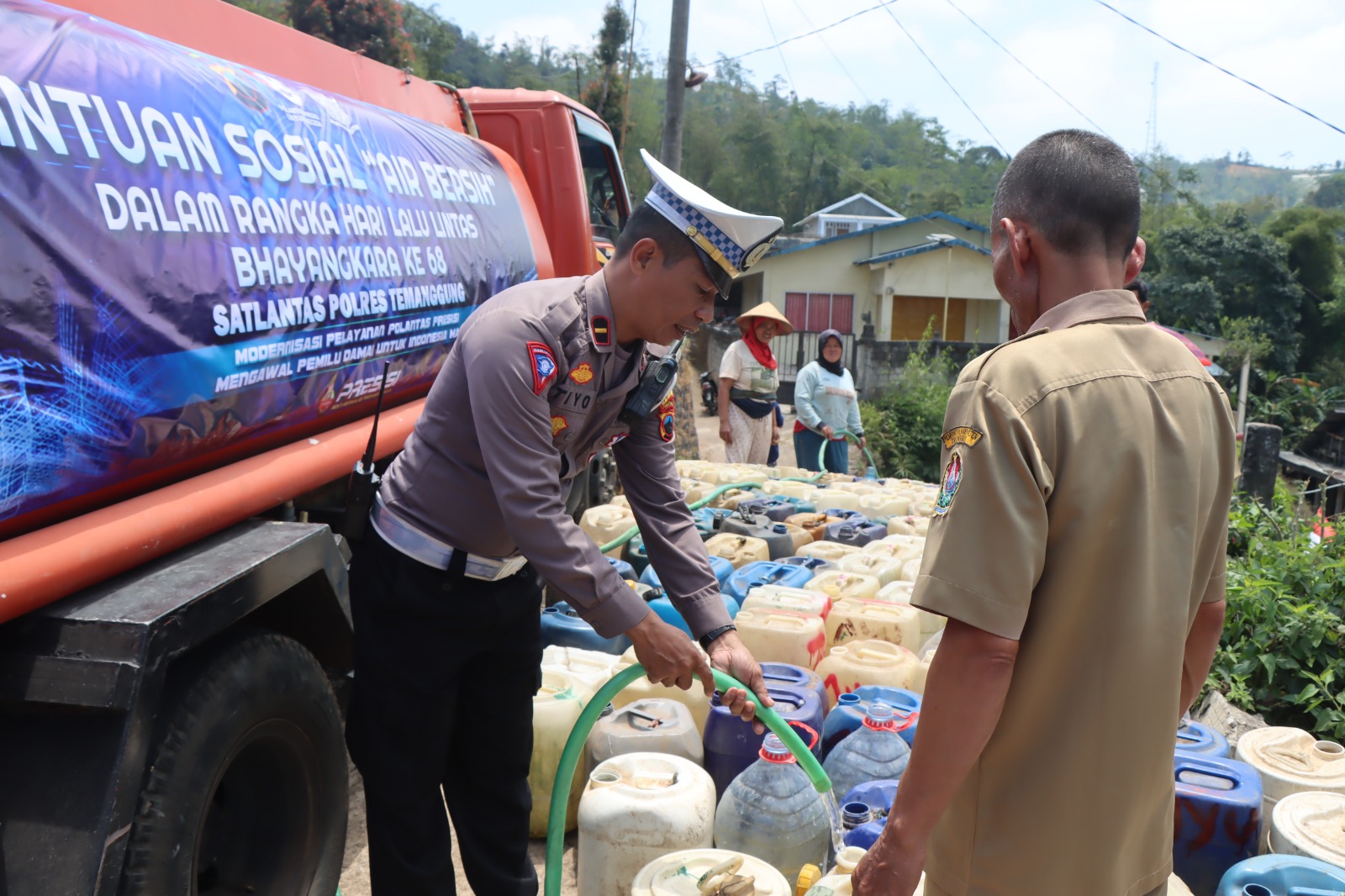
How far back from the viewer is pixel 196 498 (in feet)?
7.14

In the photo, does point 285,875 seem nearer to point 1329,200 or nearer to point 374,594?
point 374,594

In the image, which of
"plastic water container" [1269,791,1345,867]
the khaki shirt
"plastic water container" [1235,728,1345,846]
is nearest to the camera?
the khaki shirt

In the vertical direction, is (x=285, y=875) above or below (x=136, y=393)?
below

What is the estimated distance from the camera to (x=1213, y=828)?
8.25ft

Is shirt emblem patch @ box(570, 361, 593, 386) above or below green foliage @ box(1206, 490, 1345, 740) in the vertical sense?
above

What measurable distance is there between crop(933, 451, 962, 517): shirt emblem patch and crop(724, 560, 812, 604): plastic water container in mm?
2843

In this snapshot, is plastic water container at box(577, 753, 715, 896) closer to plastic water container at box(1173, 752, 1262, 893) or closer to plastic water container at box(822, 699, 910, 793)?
plastic water container at box(822, 699, 910, 793)

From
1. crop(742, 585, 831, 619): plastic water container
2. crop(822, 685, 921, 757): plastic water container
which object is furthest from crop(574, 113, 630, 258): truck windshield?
crop(822, 685, 921, 757): plastic water container

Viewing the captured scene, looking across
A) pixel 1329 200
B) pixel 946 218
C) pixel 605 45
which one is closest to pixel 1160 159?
pixel 1329 200

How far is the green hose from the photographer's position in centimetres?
213

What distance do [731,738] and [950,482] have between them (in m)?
1.87

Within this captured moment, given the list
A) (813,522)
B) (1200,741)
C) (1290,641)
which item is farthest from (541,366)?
(813,522)

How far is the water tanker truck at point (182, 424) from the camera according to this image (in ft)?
5.54

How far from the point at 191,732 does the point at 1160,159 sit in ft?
280
